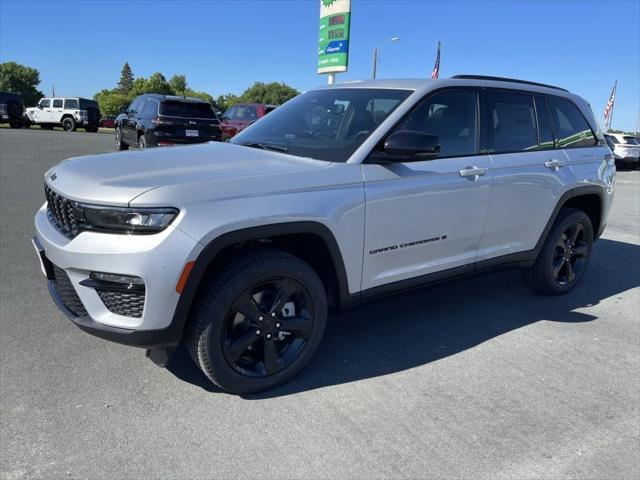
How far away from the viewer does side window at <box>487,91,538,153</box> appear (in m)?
3.89

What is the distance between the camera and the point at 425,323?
4020mm

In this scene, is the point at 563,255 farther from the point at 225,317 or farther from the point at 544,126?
the point at 225,317

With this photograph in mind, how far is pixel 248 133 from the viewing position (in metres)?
3.88

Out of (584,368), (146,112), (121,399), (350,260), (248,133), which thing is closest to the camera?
(121,399)

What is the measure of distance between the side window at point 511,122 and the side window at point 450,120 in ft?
0.62

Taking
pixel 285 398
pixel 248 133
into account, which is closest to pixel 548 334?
pixel 285 398

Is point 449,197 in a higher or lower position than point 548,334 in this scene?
higher

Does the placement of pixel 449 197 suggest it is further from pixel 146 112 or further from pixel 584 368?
pixel 146 112

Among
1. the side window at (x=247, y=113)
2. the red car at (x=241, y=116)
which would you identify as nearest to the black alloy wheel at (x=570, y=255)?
the red car at (x=241, y=116)

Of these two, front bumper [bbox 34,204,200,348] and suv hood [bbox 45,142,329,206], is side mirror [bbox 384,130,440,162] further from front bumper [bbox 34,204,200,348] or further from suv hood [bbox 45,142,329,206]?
front bumper [bbox 34,204,200,348]

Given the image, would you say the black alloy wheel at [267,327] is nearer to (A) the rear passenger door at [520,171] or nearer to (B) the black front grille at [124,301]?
(B) the black front grille at [124,301]

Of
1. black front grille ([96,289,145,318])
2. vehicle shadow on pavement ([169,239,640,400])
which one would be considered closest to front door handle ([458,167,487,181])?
vehicle shadow on pavement ([169,239,640,400])

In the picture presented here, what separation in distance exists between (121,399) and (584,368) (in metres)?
2.94

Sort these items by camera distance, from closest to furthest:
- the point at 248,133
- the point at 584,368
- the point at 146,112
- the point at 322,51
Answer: the point at 584,368 → the point at 248,133 → the point at 146,112 → the point at 322,51
